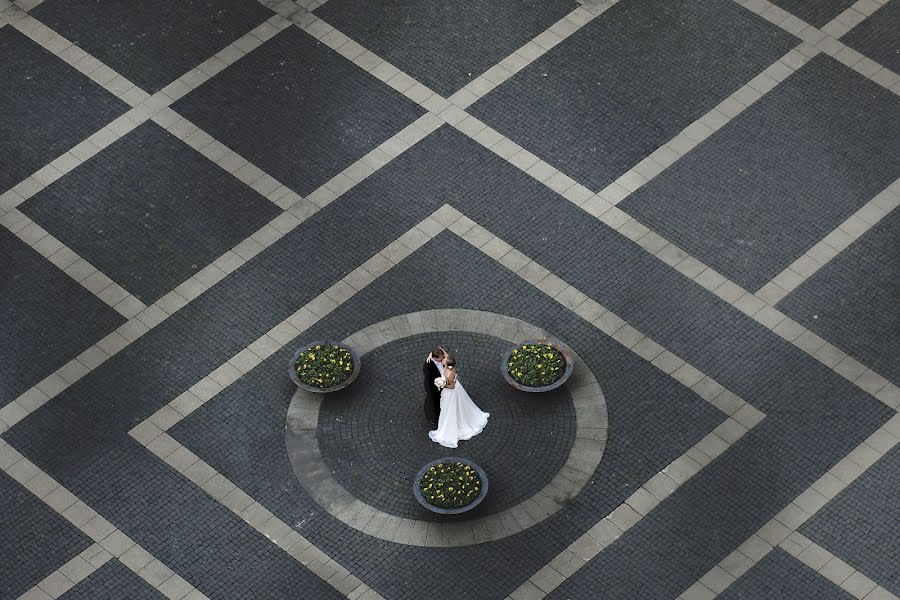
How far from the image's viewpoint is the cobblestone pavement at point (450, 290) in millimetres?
27109

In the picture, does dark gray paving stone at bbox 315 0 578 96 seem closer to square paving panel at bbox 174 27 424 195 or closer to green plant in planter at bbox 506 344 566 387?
square paving panel at bbox 174 27 424 195

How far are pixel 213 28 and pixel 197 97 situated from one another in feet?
7.79

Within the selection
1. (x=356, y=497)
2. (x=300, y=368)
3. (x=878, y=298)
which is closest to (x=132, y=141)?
(x=300, y=368)

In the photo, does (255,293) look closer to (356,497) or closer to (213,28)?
(356,497)

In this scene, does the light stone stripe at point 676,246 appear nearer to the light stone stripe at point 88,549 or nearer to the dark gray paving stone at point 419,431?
the dark gray paving stone at point 419,431

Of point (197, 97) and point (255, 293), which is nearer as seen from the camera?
point (255, 293)

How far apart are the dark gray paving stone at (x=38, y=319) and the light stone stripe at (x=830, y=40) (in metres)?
16.6

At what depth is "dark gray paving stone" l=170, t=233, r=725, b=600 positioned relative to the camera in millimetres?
26891

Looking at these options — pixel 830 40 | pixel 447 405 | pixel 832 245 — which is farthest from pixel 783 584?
pixel 830 40

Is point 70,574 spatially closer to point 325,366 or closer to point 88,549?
point 88,549

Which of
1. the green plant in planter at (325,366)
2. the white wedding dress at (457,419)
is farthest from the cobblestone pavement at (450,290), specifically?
the green plant in planter at (325,366)

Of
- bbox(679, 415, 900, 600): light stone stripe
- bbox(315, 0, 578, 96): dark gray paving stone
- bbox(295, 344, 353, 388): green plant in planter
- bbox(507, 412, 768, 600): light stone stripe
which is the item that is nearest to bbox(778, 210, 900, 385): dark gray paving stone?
bbox(679, 415, 900, 600): light stone stripe

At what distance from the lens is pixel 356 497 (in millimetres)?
27734

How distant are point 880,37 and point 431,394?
48.3 feet
